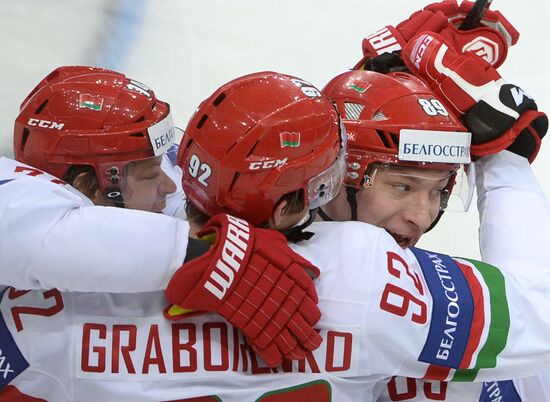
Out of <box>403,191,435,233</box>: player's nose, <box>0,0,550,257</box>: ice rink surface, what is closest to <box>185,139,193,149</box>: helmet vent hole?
<box>403,191,435,233</box>: player's nose

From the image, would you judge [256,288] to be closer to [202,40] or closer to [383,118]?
[383,118]

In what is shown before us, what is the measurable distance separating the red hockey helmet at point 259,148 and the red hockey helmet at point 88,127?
276mm

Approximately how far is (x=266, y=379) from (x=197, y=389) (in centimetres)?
11

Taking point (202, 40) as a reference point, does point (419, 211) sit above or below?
above

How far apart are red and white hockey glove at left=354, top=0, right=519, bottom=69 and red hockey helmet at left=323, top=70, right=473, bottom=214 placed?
254mm

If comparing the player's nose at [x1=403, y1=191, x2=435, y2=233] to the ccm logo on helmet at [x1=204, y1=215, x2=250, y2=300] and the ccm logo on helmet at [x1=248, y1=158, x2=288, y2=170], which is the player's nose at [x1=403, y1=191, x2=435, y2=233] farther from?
the ccm logo on helmet at [x1=204, y1=215, x2=250, y2=300]

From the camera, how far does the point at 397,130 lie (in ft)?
6.00

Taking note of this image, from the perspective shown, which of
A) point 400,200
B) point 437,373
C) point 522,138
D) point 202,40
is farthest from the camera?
point 202,40

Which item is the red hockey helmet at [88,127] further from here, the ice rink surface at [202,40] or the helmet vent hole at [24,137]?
the ice rink surface at [202,40]

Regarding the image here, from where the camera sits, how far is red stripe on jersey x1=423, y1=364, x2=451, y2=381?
4.83 feet

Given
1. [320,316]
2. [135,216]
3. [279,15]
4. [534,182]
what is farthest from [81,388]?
[279,15]

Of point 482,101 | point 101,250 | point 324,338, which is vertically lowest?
point 324,338

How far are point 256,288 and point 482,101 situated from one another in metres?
0.85

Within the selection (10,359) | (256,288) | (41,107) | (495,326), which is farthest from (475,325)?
(41,107)
